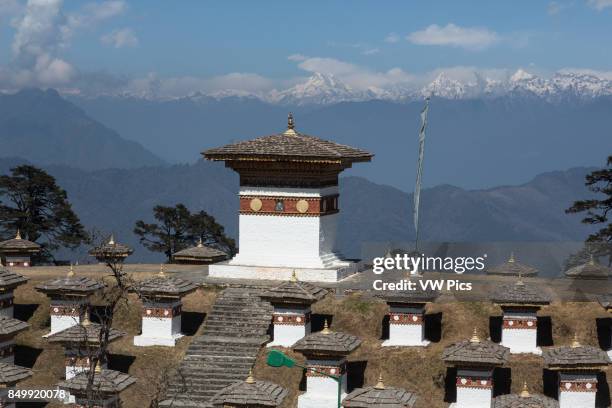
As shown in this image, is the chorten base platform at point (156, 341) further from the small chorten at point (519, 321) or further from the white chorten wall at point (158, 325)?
the small chorten at point (519, 321)

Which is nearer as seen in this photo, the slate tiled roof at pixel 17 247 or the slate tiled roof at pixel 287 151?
the slate tiled roof at pixel 287 151

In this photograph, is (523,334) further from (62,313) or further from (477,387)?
(62,313)

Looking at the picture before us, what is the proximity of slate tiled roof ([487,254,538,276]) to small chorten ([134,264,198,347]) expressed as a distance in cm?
1235

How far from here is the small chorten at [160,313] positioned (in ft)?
123

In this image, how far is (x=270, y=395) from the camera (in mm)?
30500

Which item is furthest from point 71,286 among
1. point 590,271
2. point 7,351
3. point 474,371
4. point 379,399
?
point 590,271

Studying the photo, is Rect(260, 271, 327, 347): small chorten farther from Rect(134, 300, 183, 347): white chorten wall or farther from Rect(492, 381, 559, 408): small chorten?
Rect(492, 381, 559, 408): small chorten

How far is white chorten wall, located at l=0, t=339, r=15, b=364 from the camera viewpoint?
36.6m

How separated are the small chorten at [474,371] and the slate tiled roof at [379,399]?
2.57 metres

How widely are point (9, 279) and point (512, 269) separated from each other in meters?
18.9

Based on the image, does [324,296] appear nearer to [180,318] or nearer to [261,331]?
[261,331]

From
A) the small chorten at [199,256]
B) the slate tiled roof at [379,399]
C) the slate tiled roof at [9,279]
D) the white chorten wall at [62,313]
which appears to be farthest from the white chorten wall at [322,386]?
the small chorten at [199,256]

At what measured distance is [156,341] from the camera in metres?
37.8

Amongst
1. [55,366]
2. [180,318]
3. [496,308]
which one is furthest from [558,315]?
[55,366]
